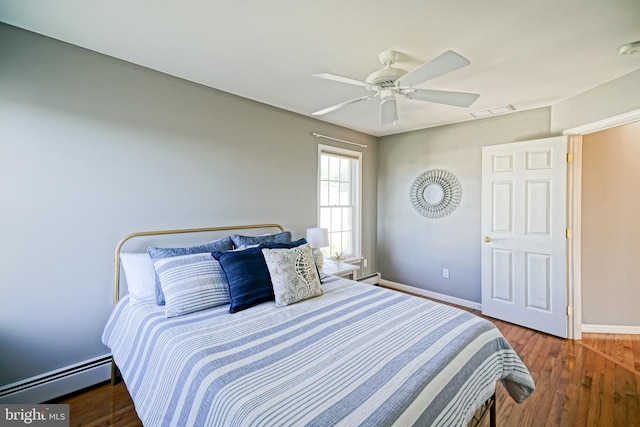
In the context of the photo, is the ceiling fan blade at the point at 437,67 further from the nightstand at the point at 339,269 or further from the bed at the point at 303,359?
the nightstand at the point at 339,269

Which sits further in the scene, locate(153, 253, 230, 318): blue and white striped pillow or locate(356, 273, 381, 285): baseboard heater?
locate(356, 273, 381, 285): baseboard heater

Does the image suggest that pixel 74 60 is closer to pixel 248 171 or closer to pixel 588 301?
pixel 248 171

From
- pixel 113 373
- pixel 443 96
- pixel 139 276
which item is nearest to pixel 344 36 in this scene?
pixel 443 96

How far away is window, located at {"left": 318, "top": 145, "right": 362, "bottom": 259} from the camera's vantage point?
3907mm

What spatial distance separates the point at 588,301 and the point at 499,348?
248 centimetres

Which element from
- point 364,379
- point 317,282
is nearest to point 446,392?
point 364,379

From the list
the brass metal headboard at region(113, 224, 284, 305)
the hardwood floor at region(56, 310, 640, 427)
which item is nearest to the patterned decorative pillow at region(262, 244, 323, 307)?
the brass metal headboard at region(113, 224, 284, 305)

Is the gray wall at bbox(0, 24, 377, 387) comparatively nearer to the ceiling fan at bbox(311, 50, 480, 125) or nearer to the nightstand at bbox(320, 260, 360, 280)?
the nightstand at bbox(320, 260, 360, 280)

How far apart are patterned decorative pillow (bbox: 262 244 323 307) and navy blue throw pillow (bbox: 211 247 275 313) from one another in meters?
0.06

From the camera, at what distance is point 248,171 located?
2988mm

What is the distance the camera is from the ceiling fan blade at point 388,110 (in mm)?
2086

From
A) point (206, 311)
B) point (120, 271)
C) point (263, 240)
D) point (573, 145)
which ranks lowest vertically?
point (206, 311)

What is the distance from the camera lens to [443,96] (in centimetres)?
196

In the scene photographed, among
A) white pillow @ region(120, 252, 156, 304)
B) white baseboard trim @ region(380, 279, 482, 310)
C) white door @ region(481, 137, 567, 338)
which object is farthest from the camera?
white baseboard trim @ region(380, 279, 482, 310)
